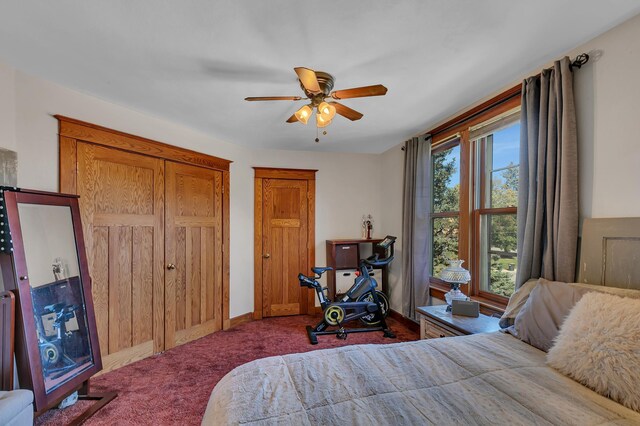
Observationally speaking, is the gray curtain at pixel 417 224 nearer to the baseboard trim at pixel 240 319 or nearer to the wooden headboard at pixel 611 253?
the wooden headboard at pixel 611 253

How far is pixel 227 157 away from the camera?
3.78m

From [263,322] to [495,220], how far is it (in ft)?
10.3

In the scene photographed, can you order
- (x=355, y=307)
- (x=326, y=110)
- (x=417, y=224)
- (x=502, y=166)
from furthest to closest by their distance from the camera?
(x=355, y=307)
(x=417, y=224)
(x=502, y=166)
(x=326, y=110)

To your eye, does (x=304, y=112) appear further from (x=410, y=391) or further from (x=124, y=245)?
(x=124, y=245)

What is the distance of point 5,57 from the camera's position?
188 centimetres

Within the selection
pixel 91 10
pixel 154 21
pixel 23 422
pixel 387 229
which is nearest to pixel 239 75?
pixel 154 21

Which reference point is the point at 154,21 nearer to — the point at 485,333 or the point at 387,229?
the point at 485,333

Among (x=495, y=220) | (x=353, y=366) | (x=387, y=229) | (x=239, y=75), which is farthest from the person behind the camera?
(x=387, y=229)

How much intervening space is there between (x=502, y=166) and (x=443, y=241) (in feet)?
3.58

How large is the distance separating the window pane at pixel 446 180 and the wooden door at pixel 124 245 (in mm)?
3197

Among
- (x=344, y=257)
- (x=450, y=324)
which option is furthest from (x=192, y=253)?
(x=450, y=324)

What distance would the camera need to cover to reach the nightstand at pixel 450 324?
2.00 meters

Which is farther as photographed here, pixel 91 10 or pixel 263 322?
pixel 263 322

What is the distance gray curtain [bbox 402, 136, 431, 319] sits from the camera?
3.28 metres
